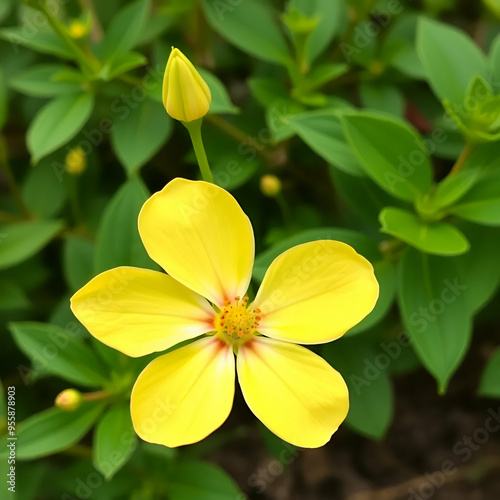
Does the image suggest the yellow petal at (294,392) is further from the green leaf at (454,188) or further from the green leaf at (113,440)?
the green leaf at (454,188)

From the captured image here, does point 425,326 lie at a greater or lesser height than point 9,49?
lesser

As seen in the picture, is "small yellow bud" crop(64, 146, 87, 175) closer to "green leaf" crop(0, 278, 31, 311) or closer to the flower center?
"green leaf" crop(0, 278, 31, 311)

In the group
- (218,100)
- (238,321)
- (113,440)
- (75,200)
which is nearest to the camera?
(238,321)

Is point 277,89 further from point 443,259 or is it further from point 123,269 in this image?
point 123,269

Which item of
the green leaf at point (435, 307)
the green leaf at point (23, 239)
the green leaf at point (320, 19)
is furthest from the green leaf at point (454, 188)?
the green leaf at point (23, 239)

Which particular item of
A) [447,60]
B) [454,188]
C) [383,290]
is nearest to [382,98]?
[447,60]

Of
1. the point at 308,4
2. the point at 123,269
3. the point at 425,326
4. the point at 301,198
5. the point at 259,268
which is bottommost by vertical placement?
the point at 301,198

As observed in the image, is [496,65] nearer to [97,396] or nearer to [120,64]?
[120,64]

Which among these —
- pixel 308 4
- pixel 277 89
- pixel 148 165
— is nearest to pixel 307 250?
pixel 277 89
